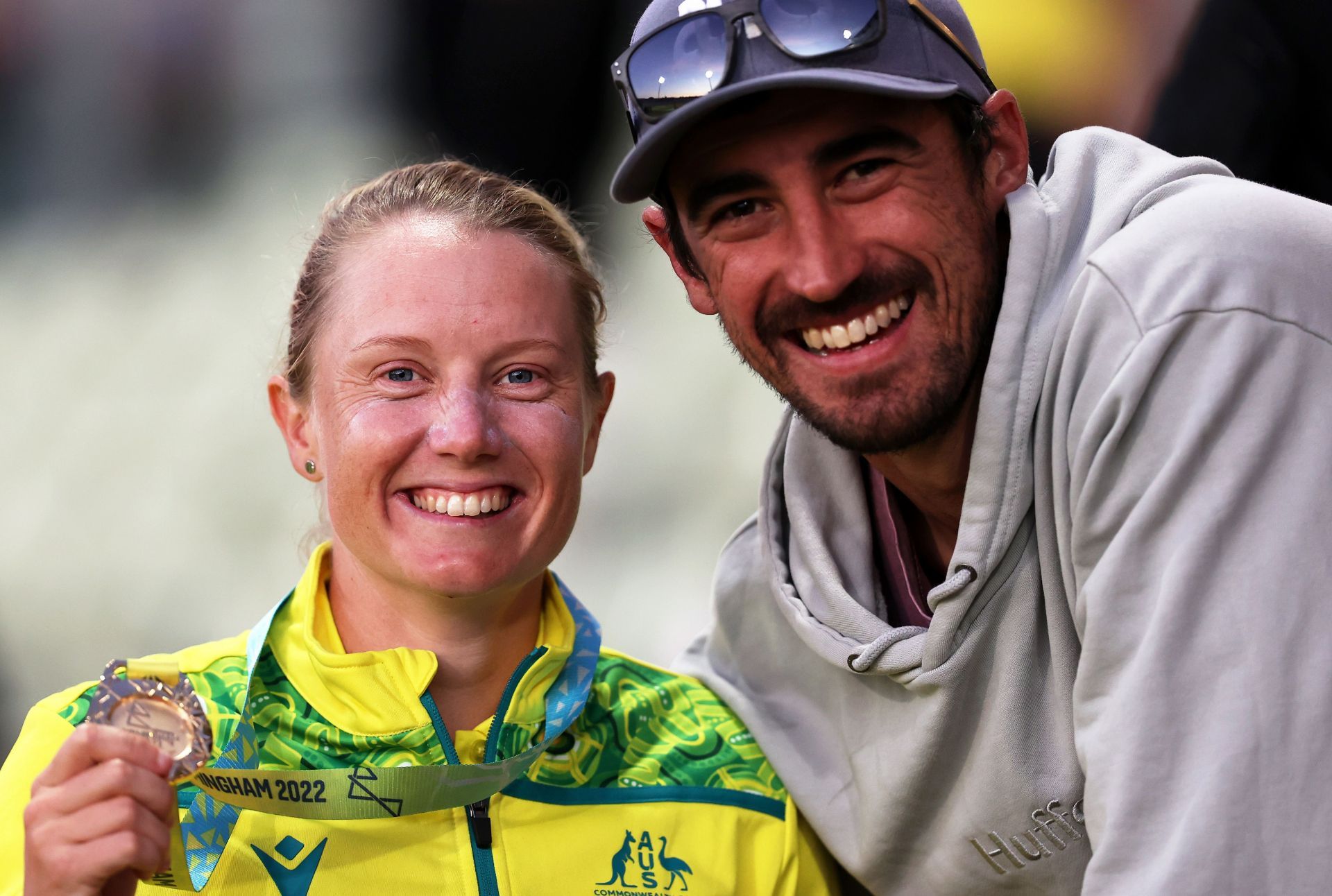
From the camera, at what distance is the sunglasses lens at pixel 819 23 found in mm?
2213

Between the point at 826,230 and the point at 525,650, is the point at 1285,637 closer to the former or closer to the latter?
the point at 826,230

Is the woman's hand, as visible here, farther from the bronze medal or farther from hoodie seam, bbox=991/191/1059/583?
hoodie seam, bbox=991/191/1059/583

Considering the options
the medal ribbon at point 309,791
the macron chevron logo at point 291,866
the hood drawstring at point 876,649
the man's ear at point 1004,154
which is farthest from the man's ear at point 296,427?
the man's ear at point 1004,154

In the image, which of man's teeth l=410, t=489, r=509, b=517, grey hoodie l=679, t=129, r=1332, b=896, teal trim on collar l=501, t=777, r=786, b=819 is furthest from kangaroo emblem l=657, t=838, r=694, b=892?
man's teeth l=410, t=489, r=509, b=517

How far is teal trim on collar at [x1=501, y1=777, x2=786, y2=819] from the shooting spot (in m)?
2.35

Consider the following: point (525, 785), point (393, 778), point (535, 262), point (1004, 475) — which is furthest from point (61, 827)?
point (1004, 475)

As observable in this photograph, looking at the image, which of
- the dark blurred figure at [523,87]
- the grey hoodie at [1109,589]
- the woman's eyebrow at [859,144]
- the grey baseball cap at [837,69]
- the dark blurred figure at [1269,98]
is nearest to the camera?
the grey hoodie at [1109,589]

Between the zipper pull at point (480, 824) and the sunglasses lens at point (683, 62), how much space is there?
48.6 inches

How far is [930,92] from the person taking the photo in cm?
222

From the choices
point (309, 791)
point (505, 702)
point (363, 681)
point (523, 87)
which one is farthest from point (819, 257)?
point (523, 87)

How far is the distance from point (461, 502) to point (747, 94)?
84 cm

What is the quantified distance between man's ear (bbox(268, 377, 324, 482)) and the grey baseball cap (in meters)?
0.74

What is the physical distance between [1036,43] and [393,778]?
390 cm

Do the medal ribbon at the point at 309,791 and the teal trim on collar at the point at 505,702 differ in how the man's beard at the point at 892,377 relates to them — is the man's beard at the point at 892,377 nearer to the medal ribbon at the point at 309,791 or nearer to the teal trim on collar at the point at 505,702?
the teal trim on collar at the point at 505,702
